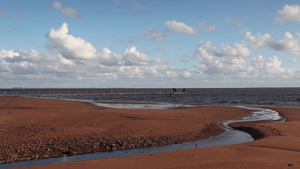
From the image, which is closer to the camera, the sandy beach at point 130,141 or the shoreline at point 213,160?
the shoreline at point 213,160

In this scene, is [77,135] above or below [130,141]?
above

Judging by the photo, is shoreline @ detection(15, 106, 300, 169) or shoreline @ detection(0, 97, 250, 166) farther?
shoreline @ detection(0, 97, 250, 166)

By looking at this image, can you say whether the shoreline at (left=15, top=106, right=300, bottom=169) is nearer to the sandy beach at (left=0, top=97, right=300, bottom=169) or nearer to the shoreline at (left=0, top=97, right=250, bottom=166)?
the sandy beach at (left=0, top=97, right=300, bottom=169)

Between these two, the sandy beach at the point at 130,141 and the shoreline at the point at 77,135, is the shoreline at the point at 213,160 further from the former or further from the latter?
the shoreline at the point at 77,135

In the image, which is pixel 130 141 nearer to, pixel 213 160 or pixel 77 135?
pixel 77 135

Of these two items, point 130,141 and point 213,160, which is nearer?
point 213,160

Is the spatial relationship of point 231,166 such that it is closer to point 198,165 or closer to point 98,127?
point 198,165

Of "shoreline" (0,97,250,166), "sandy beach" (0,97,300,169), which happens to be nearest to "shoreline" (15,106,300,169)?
"sandy beach" (0,97,300,169)

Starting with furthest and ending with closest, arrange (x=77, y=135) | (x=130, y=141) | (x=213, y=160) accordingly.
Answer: (x=77, y=135) < (x=130, y=141) < (x=213, y=160)

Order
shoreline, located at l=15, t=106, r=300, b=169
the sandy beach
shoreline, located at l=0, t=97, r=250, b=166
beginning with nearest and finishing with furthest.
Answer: shoreline, located at l=15, t=106, r=300, b=169 → the sandy beach → shoreline, located at l=0, t=97, r=250, b=166

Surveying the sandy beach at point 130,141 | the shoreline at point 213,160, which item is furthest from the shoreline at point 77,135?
the shoreline at point 213,160

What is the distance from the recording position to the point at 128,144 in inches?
668

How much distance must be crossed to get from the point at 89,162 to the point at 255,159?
7522 mm

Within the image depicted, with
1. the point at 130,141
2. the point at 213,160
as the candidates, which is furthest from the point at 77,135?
the point at 213,160
